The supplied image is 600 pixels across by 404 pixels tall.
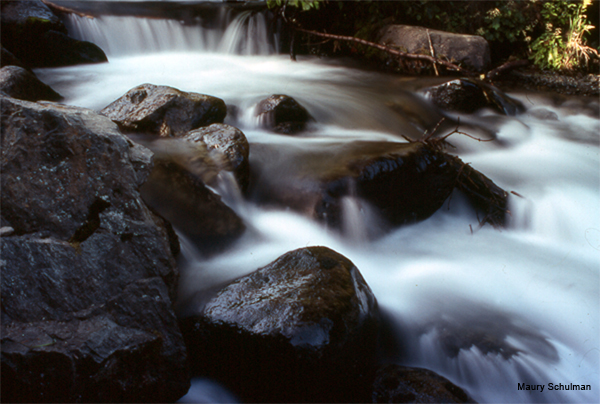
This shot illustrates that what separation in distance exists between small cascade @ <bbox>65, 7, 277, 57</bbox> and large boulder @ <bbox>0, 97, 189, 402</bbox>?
5.49 meters

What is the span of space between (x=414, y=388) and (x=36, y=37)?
20.6ft

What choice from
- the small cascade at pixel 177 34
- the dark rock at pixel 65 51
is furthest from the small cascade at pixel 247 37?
the dark rock at pixel 65 51

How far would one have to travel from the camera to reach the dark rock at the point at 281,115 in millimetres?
4707

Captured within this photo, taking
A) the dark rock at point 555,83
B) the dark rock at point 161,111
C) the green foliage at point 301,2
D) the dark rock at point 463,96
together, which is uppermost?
the green foliage at point 301,2

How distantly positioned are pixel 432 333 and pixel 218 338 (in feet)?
4.59

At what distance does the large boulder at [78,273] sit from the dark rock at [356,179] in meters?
1.51

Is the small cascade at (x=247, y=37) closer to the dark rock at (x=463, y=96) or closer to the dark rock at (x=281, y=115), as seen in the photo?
the dark rock at (x=463, y=96)

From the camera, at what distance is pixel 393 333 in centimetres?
274

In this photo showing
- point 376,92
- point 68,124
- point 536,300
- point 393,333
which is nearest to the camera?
point 68,124

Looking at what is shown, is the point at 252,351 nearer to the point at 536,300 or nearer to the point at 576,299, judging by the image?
the point at 536,300

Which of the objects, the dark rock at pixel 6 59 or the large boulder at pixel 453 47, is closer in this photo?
the dark rock at pixel 6 59

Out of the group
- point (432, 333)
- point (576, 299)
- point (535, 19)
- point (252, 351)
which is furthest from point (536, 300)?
point (535, 19)

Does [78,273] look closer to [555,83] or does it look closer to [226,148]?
[226,148]

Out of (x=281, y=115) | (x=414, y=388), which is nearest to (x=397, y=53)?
(x=281, y=115)
